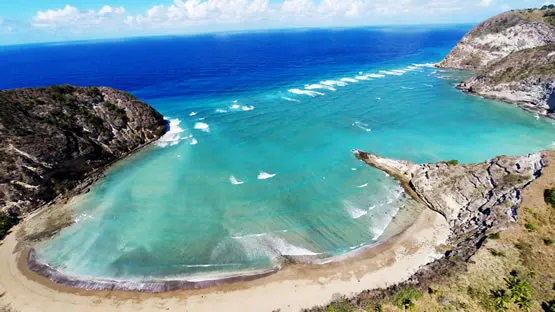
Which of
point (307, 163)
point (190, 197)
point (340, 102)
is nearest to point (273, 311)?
point (190, 197)

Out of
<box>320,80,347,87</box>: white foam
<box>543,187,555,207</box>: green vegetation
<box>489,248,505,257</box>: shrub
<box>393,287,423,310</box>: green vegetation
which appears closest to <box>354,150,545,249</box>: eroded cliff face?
<box>543,187,555,207</box>: green vegetation

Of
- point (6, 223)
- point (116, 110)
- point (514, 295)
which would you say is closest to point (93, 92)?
point (116, 110)

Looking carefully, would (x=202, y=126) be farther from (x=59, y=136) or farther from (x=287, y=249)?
(x=287, y=249)

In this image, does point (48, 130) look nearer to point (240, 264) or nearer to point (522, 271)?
point (240, 264)

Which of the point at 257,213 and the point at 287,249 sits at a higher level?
the point at 257,213

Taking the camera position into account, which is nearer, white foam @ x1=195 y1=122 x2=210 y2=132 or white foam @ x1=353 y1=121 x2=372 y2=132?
white foam @ x1=353 y1=121 x2=372 y2=132

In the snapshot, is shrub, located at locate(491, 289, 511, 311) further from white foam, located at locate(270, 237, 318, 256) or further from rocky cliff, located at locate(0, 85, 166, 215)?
rocky cliff, located at locate(0, 85, 166, 215)
